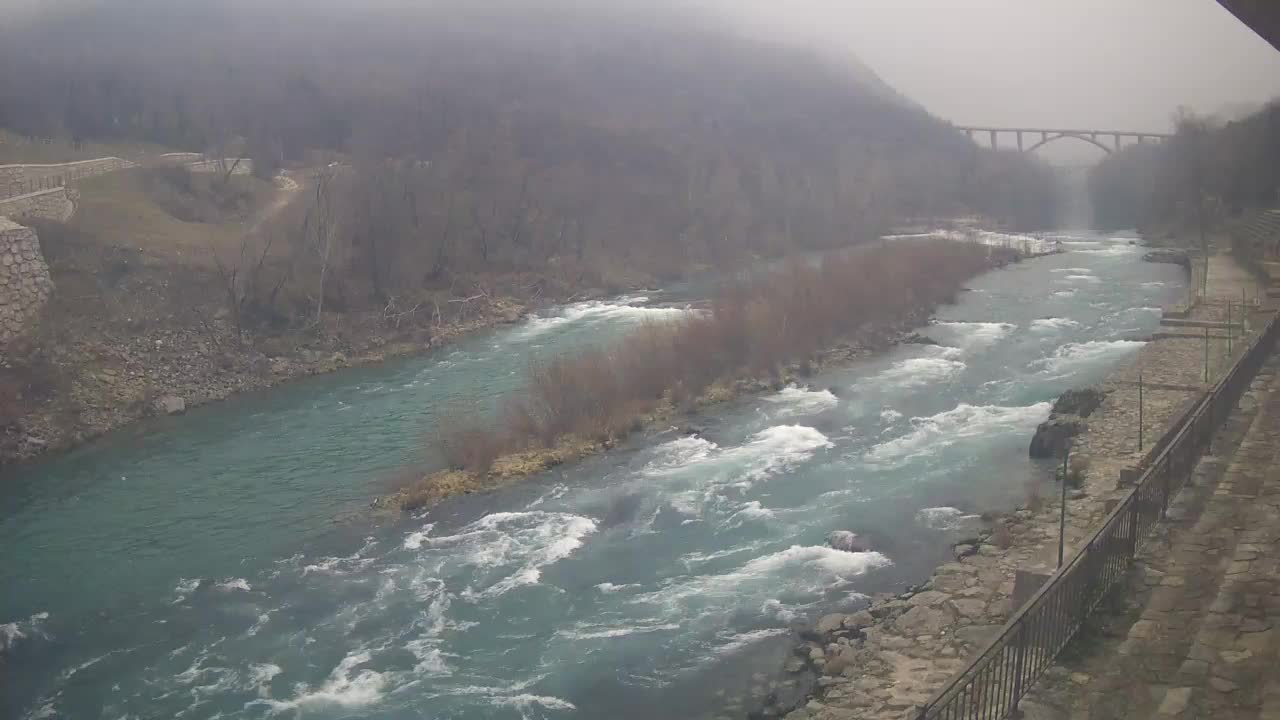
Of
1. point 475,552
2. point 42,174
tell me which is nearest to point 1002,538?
point 475,552

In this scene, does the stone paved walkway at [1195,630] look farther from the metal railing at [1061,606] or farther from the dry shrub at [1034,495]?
the dry shrub at [1034,495]

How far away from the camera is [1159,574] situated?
22.4 ft

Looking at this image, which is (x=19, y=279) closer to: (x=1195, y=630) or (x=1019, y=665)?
(x=1019, y=665)

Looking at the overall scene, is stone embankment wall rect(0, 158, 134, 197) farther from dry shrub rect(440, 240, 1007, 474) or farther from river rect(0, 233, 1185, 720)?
dry shrub rect(440, 240, 1007, 474)

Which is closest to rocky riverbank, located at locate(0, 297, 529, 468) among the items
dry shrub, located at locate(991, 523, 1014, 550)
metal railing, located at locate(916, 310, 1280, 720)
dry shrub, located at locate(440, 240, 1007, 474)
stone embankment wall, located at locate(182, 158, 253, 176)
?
dry shrub, located at locate(440, 240, 1007, 474)

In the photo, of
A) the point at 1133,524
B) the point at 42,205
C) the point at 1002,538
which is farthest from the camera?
the point at 42,205

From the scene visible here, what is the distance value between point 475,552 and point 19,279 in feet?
57.1

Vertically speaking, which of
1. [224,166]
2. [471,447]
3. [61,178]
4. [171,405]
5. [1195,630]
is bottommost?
[471,447]

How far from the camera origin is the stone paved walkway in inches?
194

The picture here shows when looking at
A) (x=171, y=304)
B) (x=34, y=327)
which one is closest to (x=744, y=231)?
(x=171, y=304)

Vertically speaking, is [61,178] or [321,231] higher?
[61,178]

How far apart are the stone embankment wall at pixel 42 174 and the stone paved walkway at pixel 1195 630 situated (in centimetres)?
3015

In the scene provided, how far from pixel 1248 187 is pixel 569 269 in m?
25.5

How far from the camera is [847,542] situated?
12023 mm
